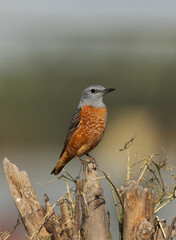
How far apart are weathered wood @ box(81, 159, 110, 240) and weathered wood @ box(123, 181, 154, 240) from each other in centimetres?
12

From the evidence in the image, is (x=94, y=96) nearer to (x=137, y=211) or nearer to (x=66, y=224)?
(x=66, y=224)

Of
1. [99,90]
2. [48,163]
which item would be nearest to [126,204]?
[99,90]

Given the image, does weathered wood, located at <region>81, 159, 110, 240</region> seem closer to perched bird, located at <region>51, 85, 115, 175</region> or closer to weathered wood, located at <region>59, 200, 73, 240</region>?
weathered wood, located at <region>59, 200, 73, 240</region>

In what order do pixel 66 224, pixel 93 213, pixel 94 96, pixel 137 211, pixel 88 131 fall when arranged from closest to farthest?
pixel 137 211, pixel 93 213, pixel 66 224, pixel 88 131, pixel 94 96

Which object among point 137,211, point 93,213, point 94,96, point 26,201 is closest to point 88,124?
point 94,96

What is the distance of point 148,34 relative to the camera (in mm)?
16453

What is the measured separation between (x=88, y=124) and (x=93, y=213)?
98.5 inches

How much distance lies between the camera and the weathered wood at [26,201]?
2879 mm

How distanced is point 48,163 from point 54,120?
1808mm

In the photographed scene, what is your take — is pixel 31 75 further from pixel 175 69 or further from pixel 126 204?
pixel 126 204

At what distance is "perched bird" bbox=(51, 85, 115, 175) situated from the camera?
16.8 feet

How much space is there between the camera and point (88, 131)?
5.12m

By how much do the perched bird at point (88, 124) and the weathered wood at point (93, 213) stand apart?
2.29 metres

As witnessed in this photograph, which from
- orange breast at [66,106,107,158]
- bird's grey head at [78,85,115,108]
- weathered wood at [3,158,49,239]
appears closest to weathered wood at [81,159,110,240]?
weathered wood at [3,158,49,239]
